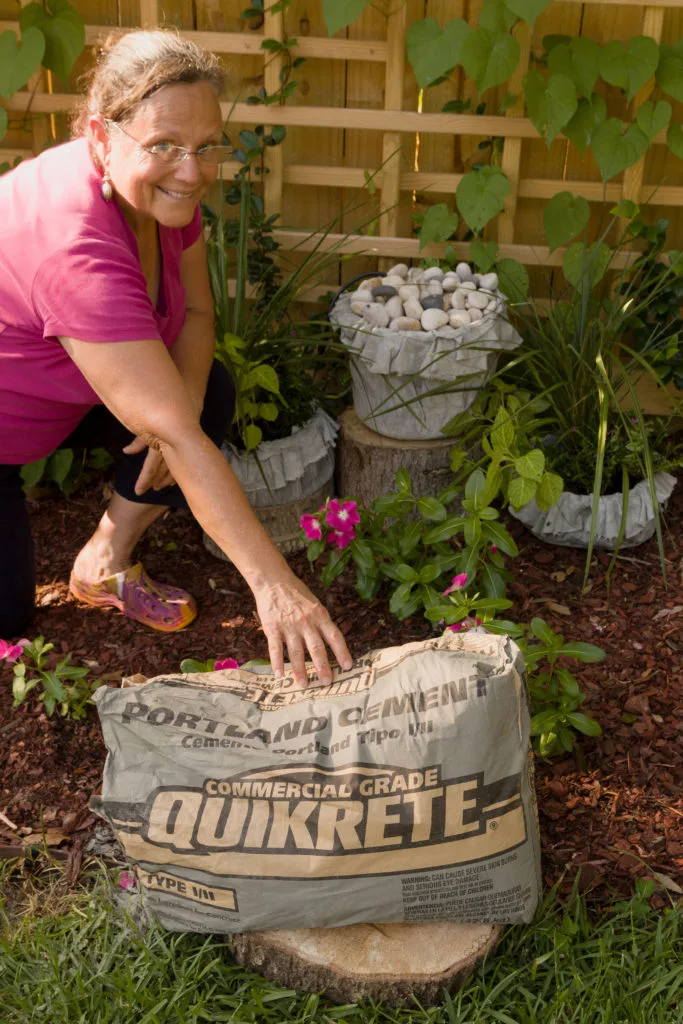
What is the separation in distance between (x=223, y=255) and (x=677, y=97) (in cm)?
129

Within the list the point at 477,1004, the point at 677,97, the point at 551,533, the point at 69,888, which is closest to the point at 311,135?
the point at 677,97

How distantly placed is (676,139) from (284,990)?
2.39m

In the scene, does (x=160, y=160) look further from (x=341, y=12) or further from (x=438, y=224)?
(x=438, y=224)

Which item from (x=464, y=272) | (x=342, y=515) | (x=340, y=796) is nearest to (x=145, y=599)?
(x=342, y=515)

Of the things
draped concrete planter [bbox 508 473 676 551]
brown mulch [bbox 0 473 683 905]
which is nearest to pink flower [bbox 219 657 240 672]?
brown mulch [bbox 0 473 683 905]

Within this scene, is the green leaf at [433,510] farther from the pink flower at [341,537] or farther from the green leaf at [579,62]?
the green leaf at [579,62]

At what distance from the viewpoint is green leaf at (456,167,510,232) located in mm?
2807

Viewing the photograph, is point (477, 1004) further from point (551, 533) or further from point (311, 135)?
point (311, 135)

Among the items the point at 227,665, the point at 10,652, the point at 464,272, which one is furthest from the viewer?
the point at 464,272

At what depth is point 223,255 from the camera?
2.73 m

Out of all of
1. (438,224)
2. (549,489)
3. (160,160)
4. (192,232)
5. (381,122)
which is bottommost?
(549,489)

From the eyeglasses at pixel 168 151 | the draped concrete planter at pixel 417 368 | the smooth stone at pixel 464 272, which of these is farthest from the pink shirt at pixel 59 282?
the smooth stone at pixel 464 272

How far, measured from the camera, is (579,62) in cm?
275

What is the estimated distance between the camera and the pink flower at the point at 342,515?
2.26 m
